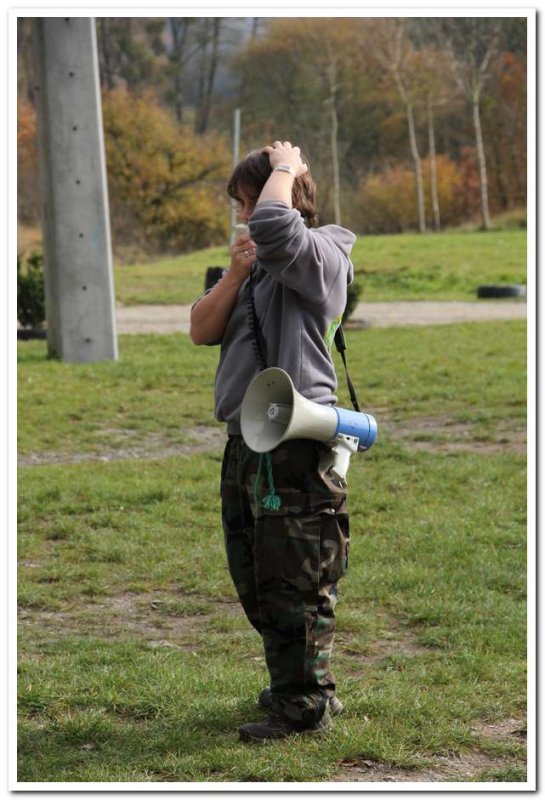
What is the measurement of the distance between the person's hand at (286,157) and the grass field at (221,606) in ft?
5.75

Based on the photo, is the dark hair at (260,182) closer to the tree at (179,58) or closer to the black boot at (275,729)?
the black boot at (275,729)

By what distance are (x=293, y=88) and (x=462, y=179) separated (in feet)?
25.5

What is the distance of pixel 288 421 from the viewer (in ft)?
11.6

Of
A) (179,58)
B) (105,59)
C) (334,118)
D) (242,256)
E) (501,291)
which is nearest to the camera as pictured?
(242,256)

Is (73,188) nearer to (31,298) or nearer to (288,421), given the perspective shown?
(31,298)

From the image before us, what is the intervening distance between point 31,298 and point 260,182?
13334 mm

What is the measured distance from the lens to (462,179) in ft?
156

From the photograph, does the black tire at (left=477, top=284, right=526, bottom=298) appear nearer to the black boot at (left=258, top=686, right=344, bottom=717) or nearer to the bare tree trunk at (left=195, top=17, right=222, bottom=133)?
the black boot at (left=258, top=686, right=344, bottom=717)

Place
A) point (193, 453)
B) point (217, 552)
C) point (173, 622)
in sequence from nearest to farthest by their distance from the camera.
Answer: point (173, 622), point (217, 552), point (193, 453)

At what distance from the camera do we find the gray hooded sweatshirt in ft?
11.0

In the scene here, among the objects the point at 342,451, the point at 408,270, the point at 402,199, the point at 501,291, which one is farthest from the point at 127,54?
the point at 342,451

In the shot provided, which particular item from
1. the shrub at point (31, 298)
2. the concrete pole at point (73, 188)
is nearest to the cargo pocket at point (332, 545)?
the concrete pole at point (73, 188)
